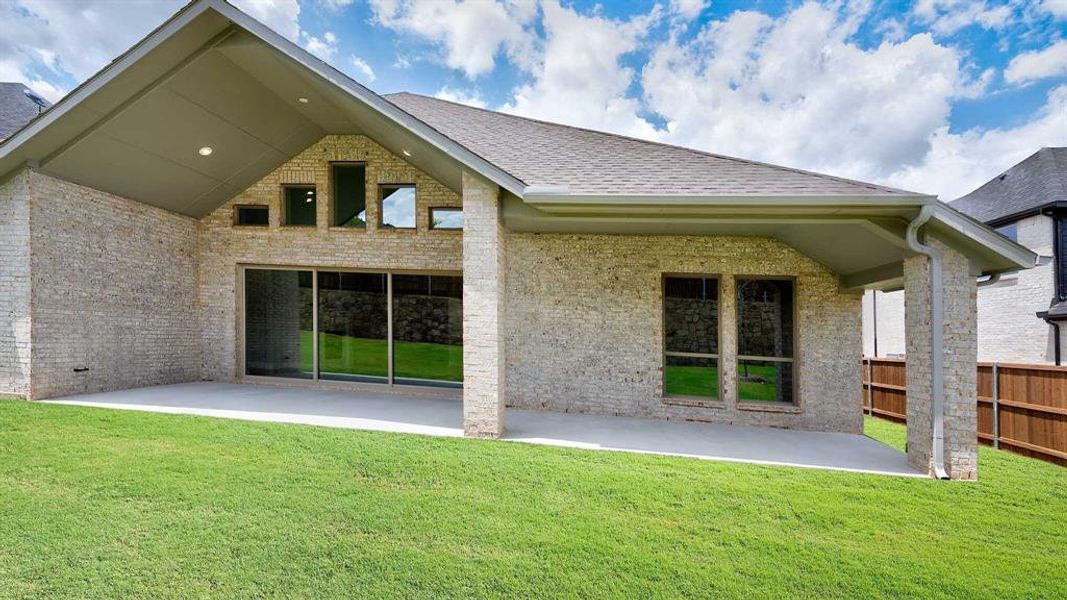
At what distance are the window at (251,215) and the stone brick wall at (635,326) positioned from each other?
506 cm

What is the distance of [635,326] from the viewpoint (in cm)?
697

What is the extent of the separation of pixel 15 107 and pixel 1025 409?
18496 millimetres

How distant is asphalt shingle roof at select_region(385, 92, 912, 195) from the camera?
16.4 feet

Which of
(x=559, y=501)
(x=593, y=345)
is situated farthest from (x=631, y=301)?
(x=559, y=501)

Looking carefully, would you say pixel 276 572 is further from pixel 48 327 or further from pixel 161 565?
pixel 48 327

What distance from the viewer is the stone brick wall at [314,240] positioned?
8.15 m

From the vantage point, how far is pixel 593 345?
23.2 ft

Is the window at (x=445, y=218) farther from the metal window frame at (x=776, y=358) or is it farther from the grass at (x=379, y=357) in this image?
the metal window frame at (x=776, y=358)

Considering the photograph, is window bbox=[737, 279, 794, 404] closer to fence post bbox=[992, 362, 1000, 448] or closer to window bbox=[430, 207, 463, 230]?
fence post bbox=[992, 362, 1000, 448]

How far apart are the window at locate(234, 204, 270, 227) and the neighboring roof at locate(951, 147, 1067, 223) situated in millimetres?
17588

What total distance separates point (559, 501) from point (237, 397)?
6.19m

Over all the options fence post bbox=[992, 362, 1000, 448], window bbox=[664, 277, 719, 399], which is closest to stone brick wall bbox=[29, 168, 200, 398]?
window bbox=[664, 277, 719, 399]

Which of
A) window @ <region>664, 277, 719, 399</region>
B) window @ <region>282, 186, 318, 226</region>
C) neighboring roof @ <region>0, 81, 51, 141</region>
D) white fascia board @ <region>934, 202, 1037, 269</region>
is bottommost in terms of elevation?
window @ <region>664, 277, 719, 399</region>

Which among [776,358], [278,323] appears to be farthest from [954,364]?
[278,323]
